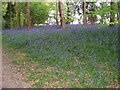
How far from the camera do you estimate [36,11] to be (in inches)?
1192

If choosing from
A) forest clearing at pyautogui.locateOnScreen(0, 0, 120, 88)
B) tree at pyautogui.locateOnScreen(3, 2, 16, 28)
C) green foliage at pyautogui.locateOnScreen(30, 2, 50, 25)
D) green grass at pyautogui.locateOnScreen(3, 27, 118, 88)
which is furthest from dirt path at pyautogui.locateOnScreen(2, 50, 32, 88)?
tree at pyautogui.locateOnScreen(3, 2, 16, 28)

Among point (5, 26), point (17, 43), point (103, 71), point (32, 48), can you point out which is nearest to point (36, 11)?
point (5, 26)

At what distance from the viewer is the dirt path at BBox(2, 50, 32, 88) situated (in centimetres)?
916

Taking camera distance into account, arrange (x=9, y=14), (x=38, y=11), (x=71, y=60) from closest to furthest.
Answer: (x=71, y=60), (x=38, y=11), (x=9, y=14)

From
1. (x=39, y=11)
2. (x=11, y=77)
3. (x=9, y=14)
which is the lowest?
(x=11, y=77)

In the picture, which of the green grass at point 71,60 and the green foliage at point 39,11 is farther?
the green foliage at point 39,11

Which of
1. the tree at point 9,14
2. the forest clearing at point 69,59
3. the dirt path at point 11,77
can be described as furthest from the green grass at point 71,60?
the tree at point 9,14

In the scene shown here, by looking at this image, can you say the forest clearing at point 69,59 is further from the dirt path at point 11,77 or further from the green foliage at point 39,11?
the green foliage at point 39,11

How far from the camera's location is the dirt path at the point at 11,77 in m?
9.16

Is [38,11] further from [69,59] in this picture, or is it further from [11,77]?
[11,77]

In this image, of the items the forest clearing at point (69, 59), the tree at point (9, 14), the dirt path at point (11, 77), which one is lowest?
the dirt path at point (11, 77)

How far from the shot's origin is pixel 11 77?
1005cm

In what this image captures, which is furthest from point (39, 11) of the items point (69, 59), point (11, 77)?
point (11, 77)

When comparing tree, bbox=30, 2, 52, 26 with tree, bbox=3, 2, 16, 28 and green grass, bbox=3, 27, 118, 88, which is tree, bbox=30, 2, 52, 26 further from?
green grass, bbox=3, 27, 118, 88
